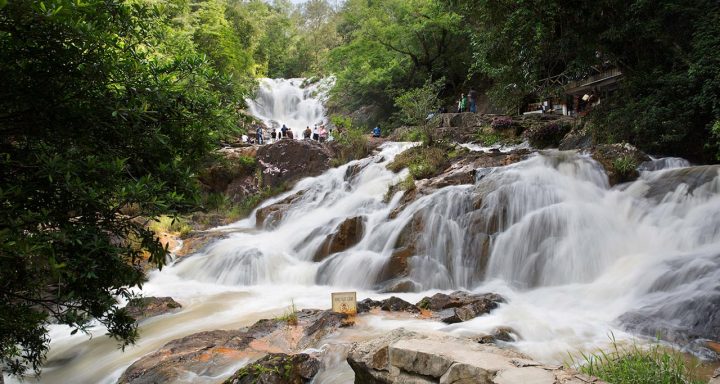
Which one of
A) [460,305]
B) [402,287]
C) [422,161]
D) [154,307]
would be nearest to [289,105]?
[422,161]

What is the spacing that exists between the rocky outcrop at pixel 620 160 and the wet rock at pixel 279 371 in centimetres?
893

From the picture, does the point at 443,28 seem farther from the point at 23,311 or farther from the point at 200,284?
the point at 23,311

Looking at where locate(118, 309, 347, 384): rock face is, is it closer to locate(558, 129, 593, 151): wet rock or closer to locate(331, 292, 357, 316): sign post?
locate(331, 292, 357, 316): sign post

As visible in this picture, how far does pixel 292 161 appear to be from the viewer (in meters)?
19.8

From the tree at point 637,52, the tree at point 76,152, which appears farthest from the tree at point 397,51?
the tree at point 76,152

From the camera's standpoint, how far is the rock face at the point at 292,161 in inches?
763

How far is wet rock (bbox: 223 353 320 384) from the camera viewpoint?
422cm

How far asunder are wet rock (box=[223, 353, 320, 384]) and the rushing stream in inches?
7.6

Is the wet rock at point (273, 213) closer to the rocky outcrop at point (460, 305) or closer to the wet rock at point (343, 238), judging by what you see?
the wet rock at point (343, 238)

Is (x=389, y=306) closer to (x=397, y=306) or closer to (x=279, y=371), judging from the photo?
(x=397, y=306)

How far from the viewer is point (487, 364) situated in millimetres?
3035

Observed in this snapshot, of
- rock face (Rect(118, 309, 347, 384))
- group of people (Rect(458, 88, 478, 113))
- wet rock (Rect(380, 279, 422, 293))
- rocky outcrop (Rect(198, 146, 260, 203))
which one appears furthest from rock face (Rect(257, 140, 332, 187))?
rock face (Rect(118, 309, 347, 384))

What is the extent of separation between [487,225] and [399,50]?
58.1 feet

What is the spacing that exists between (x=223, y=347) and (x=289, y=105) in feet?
97.3
